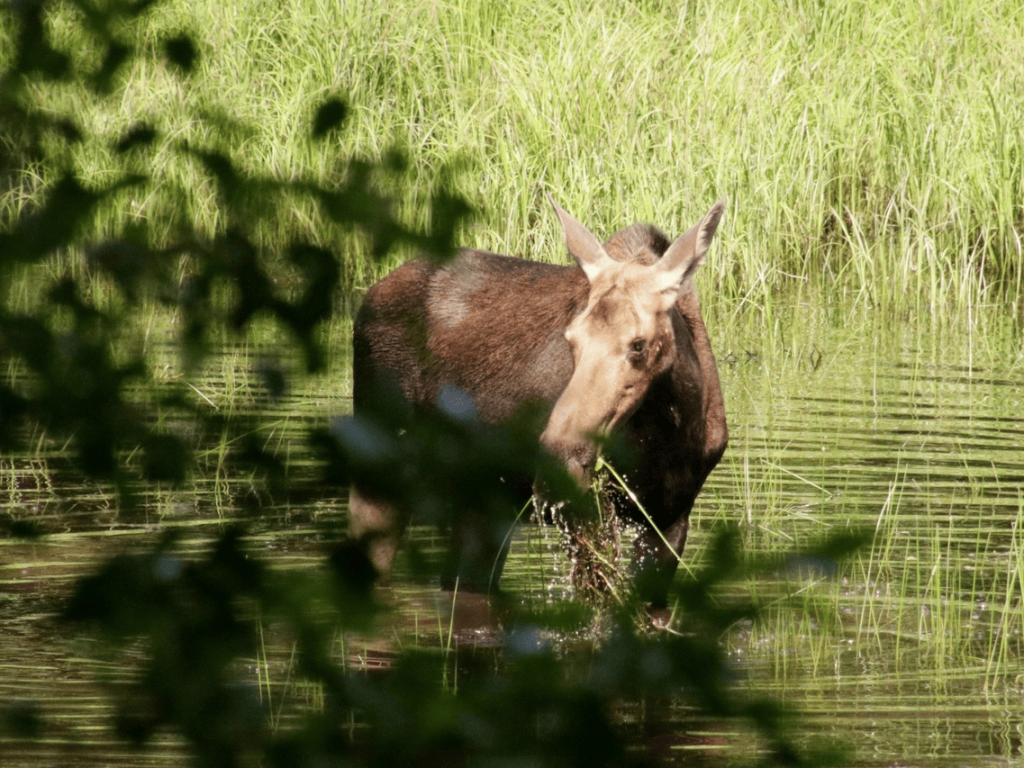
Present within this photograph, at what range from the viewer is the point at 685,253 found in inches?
200

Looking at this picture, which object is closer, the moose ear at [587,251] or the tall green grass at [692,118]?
the moose ear at [587,251]

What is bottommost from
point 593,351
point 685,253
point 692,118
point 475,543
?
point 475,543

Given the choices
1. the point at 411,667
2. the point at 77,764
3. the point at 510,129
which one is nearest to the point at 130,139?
the point at 411,667

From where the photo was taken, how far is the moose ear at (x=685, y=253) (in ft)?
16.6

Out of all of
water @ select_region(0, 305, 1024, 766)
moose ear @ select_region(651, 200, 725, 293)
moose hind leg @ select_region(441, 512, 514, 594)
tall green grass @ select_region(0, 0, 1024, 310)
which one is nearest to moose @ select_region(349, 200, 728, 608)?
moose ear @ select_region(651, 200, 725, 293)

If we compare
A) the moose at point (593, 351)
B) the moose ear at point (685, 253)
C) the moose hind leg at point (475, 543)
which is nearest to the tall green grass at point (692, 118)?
the moose at point (593, 351)

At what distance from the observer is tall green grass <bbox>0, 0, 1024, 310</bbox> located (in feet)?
33.3

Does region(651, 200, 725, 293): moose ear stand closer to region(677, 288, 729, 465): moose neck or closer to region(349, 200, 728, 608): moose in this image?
region(349, 200, 728, 608): moose

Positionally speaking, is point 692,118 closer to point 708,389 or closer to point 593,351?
point 708,389

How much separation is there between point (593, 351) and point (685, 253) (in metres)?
0.57

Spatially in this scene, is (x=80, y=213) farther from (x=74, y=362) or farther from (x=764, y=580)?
(x=764, y=580)

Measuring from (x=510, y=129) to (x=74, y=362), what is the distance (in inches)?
373

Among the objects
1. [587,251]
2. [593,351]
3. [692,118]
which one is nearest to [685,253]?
[587,251]

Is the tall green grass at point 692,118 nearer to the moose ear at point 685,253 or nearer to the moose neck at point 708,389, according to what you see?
the moose neck at point 708,389
